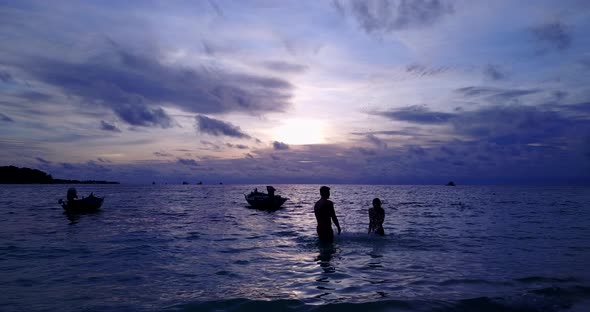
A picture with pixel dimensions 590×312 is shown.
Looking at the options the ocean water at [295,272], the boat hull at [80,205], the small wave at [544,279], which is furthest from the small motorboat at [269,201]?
the small wave at [544,279]

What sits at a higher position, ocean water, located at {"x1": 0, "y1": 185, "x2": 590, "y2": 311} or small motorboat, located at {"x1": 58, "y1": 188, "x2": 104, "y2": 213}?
small motorboat, located at {"x1": 58, "y1": 188, "x2": 104, "y2": 213}

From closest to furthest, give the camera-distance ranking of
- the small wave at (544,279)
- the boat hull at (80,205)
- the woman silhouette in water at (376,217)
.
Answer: the small wave at (544,279) < the woman silhouette in water at (376,217) < the boat hull at (80,205)

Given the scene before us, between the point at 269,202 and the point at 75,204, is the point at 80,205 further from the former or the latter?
the point at 269,202

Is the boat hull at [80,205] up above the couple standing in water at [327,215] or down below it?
below

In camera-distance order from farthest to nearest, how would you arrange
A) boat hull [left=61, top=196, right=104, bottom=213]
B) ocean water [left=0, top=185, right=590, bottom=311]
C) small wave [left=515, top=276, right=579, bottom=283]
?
boat hull [left=61, top=196, right=104, bottom=213] → small wave [left=515, top=276, right=579, bottom=283] → ocean water [left=0, top=185, right=590, bottom=311]

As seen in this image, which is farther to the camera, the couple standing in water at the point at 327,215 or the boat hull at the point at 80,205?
the boat hull at the point at 80,205

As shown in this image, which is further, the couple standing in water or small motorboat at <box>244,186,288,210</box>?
small motorboat at <box>244,186,288,210</box>

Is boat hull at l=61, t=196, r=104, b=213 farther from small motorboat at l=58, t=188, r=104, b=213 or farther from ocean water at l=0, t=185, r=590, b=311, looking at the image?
ocean water at l=0, t=185, r=590, b=311

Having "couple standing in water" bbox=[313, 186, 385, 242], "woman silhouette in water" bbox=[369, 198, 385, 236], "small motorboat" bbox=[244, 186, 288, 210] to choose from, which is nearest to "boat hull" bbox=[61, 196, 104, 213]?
"small motorboat" bbox=[244, 186, 288, 210]

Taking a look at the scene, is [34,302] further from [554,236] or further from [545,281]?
[554,236]

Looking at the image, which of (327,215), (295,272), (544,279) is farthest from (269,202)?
(544,279)

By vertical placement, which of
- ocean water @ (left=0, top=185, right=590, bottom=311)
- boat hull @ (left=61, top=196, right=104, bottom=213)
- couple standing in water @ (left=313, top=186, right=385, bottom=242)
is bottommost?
ocean water @ (left=0, top=185, right=590, bottom=311)

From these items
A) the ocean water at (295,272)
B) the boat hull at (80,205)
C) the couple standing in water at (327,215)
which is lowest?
the ocean water at (295,272)

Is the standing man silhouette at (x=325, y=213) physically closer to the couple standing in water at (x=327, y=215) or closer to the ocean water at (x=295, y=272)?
the couple standing in water at (x=327, y=215)
